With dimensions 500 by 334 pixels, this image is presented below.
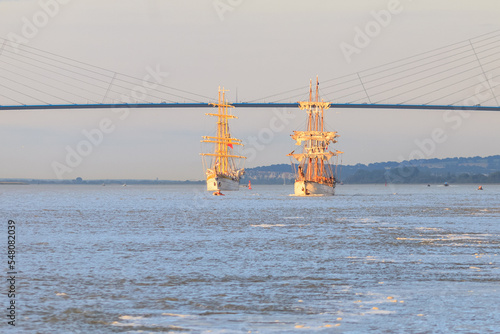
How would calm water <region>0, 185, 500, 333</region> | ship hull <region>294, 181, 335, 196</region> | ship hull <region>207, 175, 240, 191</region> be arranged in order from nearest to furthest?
calm water <region>0, 185, 500, 333</region> < ship hull <region>294, 181, 335, 196</region> < ship hull <region>207, 175, 240, 191</region>

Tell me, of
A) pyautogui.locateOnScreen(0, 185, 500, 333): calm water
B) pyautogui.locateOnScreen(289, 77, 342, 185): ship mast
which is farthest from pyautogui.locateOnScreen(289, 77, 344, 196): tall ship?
pyautogui.locateOnScreen(0, 185, 500, 333): calm water

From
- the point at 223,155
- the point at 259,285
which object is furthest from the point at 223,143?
the point at 259,285

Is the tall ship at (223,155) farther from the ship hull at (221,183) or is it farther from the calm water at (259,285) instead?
the calm water at (259,285)

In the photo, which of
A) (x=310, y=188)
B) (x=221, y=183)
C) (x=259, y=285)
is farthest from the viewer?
(x=221, y=183)

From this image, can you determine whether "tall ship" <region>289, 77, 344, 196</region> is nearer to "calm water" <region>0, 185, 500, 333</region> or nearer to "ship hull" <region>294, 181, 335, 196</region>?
"ship hull" <region>294, 181, 335, 196</region>

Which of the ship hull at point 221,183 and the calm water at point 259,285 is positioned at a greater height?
the ship hull at point 221,183

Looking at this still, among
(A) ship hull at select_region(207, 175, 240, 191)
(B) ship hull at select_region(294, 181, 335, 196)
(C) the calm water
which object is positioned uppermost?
(A) ship hull at select_region(207, 175, 240, 191)

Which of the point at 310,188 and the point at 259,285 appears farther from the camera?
the point at 310,188

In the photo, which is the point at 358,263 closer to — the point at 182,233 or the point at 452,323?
the point at 452,323

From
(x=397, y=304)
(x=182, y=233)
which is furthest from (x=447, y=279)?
(x=182, y=233)

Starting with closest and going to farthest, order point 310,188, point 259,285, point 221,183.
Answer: point 259,285 → point 310,188 → point 221,183

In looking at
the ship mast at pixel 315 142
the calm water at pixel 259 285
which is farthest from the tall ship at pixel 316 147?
the calm water at pixel 259 285

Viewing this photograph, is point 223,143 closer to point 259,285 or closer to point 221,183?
point 221,183

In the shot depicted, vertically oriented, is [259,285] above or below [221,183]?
below
